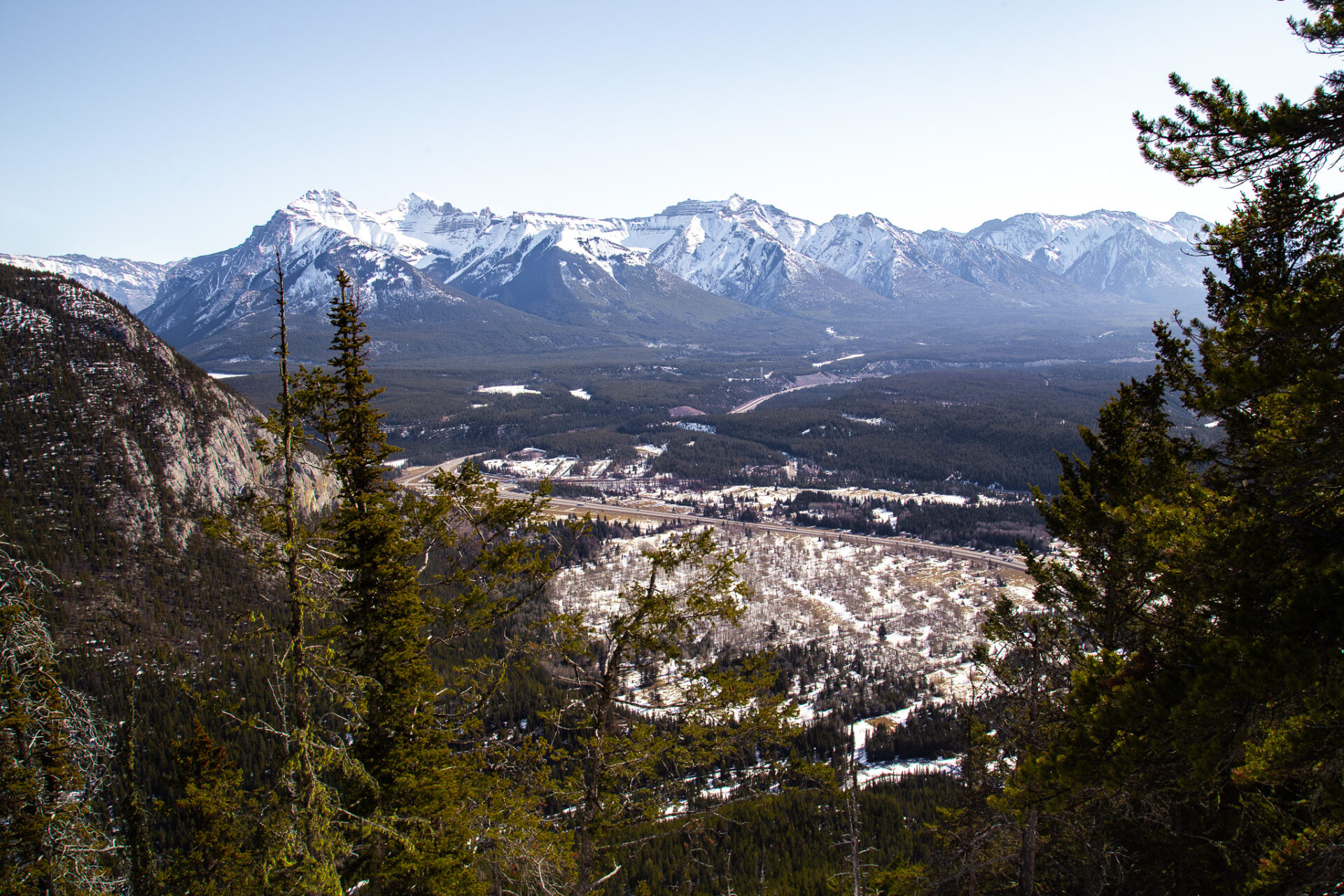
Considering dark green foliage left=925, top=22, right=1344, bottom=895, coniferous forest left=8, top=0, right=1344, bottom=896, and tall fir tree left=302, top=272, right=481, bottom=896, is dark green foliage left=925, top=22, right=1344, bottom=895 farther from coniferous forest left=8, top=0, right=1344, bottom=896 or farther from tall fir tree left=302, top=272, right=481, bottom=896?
tall fir tree left=302, top=272, right=481, bottom=896

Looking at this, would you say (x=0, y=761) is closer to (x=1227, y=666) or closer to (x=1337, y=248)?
(x=1227, y=666)

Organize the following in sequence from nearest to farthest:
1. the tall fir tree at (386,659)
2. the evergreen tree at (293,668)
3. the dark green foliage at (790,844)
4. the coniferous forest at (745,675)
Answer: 1. the coniferous forest at (745,675)
2. the evergreen tree at (293,668)
3. the tall fir tree at (386,659)
4. the dark green foliage at (790,844)

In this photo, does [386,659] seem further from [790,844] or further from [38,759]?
[790,844]

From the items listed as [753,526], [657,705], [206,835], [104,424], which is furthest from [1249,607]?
[753,526]

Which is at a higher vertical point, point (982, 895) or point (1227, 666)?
point (1227, 666)

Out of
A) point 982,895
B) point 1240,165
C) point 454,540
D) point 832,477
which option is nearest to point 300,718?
point 454,540

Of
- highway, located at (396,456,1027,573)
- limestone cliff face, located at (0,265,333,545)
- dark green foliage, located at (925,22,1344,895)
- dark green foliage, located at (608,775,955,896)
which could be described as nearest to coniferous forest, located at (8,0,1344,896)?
dark green foliage, located at (925,22,1344,895)

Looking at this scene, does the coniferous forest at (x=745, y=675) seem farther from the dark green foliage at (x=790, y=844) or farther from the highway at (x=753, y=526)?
the highway at (x=753, y=526)

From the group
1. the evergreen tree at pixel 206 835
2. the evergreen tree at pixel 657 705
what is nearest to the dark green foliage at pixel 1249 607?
the evergreen tree at pixel 657 705
